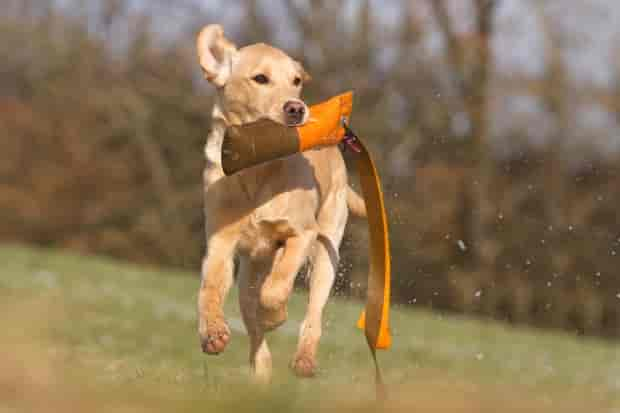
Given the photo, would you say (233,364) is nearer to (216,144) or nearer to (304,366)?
(304,366)

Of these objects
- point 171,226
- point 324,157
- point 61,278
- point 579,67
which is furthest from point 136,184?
point 324,157

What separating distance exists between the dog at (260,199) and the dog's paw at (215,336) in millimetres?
22

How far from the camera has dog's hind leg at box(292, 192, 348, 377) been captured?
14.5 feet

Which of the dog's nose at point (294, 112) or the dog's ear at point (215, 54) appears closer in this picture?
the dog's nose at point (294, 112)

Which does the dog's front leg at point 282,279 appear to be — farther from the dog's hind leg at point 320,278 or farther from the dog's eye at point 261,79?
the dog's eye at point 261,79

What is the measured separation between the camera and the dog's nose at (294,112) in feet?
14.1

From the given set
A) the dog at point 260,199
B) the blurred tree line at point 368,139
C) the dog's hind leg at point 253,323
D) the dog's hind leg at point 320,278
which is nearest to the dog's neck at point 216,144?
the dog at point 260,199

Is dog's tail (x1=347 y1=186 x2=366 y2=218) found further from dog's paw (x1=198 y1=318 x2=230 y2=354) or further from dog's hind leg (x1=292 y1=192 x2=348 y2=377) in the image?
dog's paw (x1=198 y1=318 x2=230 y2=354)

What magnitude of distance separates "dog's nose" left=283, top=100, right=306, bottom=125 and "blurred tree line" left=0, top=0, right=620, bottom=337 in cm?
652

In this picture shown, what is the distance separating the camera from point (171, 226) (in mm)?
17734

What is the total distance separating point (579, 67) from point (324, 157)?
1055 centimetres

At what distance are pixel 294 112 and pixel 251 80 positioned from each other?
290mm

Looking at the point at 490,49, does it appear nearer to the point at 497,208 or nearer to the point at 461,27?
the point at 461,27

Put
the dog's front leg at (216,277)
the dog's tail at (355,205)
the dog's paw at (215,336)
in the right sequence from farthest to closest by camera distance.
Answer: the dog's tail at (355,205) → the dog's front leg at (216,277) → the dog's paw at (215,336)
